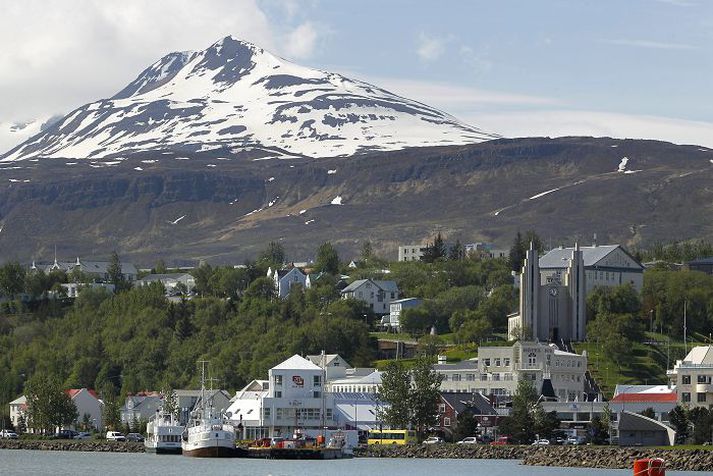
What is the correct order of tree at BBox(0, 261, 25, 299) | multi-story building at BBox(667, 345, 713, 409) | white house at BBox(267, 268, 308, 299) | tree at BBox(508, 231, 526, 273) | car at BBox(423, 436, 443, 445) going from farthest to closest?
tree at BBox(508, 231, 526, 273) < white house at BBox(267, 268, 308, 299) < tree at BBox(0, 261, 25, 299) < multi-story building at BBox(667, 345, 713, 409) < car at BBox(423, 436, 443, 445)

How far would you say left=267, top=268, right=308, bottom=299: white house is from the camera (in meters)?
190

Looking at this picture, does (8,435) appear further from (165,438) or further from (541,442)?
(541,442)

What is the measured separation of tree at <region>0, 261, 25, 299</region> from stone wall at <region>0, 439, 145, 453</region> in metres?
65.7

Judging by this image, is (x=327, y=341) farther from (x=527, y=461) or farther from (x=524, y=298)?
(x=527, y=461)

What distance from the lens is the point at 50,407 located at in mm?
131250

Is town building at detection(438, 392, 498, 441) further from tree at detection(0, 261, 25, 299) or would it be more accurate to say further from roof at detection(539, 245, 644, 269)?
tree at detection(0, 261, 25, 299)

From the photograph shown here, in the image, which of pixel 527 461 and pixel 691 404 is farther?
pixel 691 404

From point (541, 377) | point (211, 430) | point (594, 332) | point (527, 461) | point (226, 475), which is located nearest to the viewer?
point (226, 475)

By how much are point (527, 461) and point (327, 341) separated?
5871cm

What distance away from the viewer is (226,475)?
270 ft

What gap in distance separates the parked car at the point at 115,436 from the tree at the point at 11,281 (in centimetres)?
6255

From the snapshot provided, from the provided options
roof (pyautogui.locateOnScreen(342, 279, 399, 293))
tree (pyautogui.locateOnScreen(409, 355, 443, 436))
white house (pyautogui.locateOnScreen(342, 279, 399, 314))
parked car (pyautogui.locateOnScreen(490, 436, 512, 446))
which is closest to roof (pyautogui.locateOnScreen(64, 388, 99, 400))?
tree (pyautogui.locateOnScreen(409, 355, 443, 436))

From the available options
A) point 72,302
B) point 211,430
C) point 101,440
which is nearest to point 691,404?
point 211,430

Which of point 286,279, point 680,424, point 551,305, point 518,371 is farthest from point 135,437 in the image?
point 286,279
